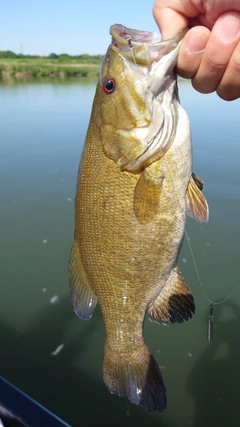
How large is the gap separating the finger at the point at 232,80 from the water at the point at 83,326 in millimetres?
2871

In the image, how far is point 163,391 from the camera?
1818 mm

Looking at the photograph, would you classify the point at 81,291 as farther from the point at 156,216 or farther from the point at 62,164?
the point at 62,164

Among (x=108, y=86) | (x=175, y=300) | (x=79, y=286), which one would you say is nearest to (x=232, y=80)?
(x=108, y=86)

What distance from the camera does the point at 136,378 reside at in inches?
73.3

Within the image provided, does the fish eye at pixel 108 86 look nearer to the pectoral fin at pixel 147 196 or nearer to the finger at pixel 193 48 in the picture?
the finger at pixel 193 48

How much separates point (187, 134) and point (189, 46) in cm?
37

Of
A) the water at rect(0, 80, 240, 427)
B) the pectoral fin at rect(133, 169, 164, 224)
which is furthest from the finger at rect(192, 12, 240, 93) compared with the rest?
the water at rect(0, 80, 240, 427)

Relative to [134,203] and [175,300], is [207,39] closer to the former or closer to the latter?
[134,203]

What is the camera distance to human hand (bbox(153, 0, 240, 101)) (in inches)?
56.1

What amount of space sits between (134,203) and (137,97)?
0.48m

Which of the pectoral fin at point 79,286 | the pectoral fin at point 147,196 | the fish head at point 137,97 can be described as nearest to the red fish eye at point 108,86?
the fish head at point 137,97

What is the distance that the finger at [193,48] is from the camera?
A: 4.84ft

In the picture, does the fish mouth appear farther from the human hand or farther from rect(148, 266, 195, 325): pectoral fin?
rect(148, 266, 195, 325): pectoral fin

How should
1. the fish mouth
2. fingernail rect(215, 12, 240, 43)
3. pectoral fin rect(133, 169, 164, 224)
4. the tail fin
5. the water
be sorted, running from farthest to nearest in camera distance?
the water
the tail fin
pectoral fin rect(133, 169, 164, 224)
the fish mouth
fingernail rect(215, 12, 240, 43)
